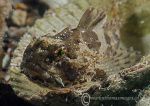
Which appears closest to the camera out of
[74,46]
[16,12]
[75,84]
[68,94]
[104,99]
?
[104,99]

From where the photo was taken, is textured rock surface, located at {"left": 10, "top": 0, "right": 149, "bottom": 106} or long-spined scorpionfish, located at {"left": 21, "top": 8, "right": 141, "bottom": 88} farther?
long-spined scorpionfish, located at {"left": 21, "top": 8, "right": 141, "bottom": 88}

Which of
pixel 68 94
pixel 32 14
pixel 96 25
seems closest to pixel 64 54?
pixel 68 94

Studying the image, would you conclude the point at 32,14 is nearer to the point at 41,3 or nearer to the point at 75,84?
the point at 41,3

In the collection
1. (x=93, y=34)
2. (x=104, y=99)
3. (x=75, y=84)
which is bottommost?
(x=104, y=99)

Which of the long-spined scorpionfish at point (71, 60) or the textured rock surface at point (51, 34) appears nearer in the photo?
the textured rock surface at point (51, 34)

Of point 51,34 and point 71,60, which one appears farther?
point 51,34

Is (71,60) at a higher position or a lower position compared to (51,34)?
lower

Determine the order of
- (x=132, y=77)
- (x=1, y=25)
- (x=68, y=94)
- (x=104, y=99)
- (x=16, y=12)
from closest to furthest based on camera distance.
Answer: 1. (x=132, y=77)
2. (x=104, y=99)
3. (x=68, y=94)
4. (x=1, y=25)
5. (x=16, y=12)

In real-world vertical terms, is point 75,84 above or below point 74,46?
below
